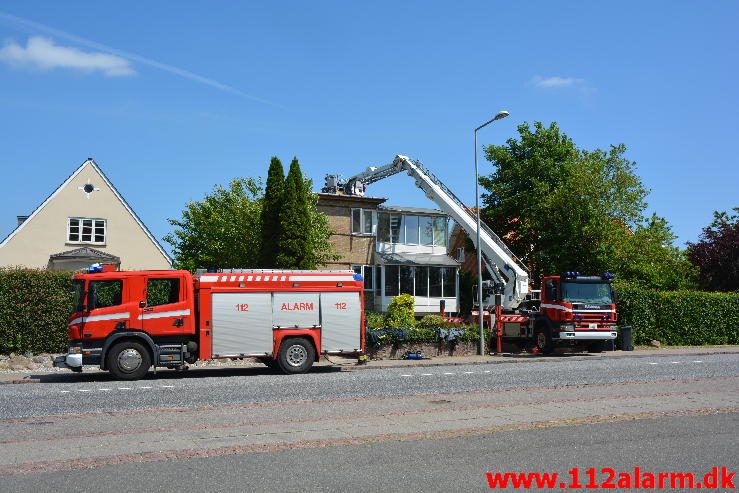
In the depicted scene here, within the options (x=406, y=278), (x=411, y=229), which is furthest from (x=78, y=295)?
(x=411, y=229)

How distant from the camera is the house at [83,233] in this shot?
125 ft

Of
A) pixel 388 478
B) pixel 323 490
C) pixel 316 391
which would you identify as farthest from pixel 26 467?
pixel 316 391

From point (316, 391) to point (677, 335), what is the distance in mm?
23343

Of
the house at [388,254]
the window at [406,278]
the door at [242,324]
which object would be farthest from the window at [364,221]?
the door at [242,324]

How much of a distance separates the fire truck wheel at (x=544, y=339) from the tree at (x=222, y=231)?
14.2 meters

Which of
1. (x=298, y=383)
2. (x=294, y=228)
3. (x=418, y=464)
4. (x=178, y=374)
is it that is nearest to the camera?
(x=418, y=464)

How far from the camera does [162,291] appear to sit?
19.0 metres

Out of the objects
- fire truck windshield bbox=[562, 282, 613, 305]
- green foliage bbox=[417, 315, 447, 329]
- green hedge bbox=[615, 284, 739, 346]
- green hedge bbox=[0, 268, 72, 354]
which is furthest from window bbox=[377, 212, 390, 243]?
green hedge bbox=[0, 268, 72, 354]

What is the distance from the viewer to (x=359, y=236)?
148ft

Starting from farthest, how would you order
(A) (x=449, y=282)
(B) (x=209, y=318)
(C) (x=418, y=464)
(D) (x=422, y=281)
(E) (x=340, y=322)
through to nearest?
(A) (x=449, y=282) < (D) (x=422, y=281) < (E) (x=340, y=322) < (B) (x=209, y=318) < (C) (x=418, y=464)

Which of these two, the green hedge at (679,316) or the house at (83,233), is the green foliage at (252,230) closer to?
the house at (83,233)

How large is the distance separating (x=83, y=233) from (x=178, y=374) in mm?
21697

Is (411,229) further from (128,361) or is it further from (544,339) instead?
(128,361)

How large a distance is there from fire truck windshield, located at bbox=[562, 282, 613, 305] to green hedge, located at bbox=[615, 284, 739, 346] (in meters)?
4.52
